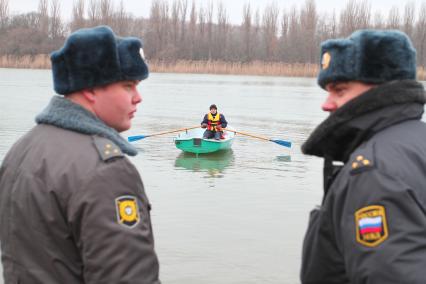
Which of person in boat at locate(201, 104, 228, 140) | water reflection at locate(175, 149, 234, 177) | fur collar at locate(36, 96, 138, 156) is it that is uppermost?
fur collar at locate(36, 96, 138, 156)

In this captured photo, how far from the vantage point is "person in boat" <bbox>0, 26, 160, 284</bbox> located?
1.95m

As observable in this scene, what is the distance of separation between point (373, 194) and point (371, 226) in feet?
0.29

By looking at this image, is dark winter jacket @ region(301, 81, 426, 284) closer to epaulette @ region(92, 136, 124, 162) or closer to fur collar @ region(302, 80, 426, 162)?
fur collar @ region(302, 80, 426, 162)

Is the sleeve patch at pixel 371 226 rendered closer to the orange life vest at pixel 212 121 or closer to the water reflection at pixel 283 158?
the water reflection at pixel 283 158

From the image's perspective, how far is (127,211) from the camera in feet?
6.50

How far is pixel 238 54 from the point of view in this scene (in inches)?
2734

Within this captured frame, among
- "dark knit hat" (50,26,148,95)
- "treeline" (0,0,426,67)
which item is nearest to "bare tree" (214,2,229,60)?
"treeline" (0,0,426,67)

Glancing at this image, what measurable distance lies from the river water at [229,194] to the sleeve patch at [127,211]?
5.15m

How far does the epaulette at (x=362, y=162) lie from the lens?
6.32ft

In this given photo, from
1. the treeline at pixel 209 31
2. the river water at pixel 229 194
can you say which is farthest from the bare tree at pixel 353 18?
the river water at pixel 229 194

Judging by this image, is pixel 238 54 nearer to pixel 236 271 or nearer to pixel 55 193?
pixel 236 271

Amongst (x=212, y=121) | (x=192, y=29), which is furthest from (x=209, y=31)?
Answer: (x=212, y=121)

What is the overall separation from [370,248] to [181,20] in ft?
238

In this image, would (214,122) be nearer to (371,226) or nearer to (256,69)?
(371,226)
